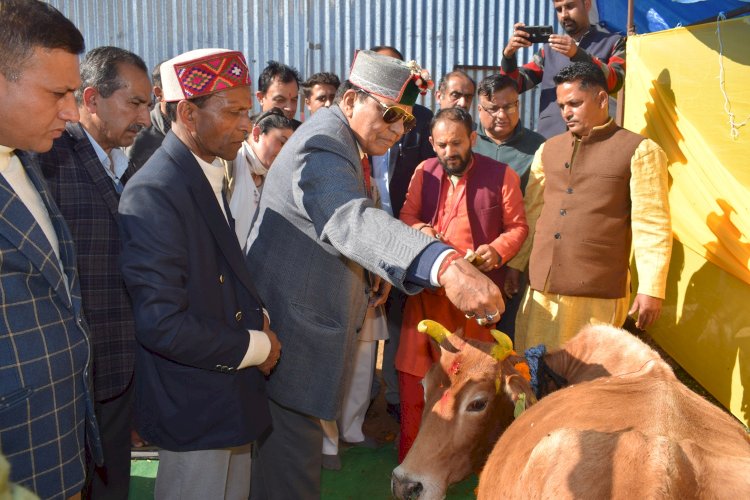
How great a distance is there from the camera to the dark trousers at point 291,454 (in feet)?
9.42

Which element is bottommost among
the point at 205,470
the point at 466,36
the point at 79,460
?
the point at 205,470

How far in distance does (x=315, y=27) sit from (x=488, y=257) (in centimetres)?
675

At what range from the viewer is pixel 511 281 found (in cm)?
441

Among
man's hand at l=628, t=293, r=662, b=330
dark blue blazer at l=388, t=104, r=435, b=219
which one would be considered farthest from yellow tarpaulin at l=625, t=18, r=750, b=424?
dark blue blazer at l=388, t=104, r=435, b=219

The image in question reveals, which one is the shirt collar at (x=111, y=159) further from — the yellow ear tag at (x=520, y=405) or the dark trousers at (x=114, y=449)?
the yellow ear tag at (x=520, y=405)

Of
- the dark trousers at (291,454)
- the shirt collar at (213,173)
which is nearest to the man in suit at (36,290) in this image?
the shirt collar at (213,173)

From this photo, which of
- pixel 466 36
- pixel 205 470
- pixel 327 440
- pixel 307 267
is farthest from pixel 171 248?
pixel 466 36

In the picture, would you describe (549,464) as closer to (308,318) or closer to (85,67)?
(308,318)

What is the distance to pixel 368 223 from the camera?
87.4 inches

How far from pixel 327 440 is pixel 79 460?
2.36 metres

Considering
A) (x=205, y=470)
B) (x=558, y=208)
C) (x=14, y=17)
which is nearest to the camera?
(x=14, y=17)

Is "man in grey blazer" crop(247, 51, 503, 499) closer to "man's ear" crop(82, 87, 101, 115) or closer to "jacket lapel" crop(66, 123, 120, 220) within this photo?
"jacket lapel" crop(66, 123, 120, 220)

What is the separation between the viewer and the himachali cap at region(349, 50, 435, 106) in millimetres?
2842

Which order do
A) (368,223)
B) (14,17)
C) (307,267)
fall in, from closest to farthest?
(14,17) → (368,223) → (307,267)
